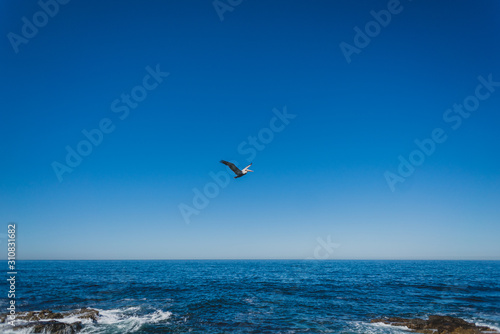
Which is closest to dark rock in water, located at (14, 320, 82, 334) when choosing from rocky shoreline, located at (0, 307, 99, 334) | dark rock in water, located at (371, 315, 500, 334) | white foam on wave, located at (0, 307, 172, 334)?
rocky shoreline, located at (0, 307, 99, 334)

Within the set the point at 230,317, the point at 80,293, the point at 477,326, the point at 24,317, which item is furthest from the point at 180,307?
the point at 477,326

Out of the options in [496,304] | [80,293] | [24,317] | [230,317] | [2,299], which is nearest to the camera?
[24,317]

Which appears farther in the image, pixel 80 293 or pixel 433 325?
pixel 80 293

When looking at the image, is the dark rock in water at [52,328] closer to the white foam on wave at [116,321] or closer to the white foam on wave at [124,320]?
the white foam on wave at [116,321]

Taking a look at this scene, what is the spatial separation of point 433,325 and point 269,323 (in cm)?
1200

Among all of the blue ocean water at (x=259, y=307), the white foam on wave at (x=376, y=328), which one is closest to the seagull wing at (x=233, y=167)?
the blue ocean water at (x=259, y=307)

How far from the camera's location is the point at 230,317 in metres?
22.6

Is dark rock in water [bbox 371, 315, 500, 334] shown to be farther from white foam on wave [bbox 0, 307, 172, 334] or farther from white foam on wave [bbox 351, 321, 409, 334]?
white foam on wave [bbox 0, 307, 172, 334]

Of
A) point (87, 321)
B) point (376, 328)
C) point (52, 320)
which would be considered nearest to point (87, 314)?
point (87, 321)

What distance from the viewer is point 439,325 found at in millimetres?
18938

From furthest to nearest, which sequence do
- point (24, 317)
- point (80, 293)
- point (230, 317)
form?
point (80, 293)
point (230, 317)
point (24, 317)

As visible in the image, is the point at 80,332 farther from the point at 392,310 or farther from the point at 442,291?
the point at 442,291

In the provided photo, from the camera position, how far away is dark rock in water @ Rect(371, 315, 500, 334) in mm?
→ 17938

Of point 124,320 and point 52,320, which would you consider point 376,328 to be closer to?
point 124,320
